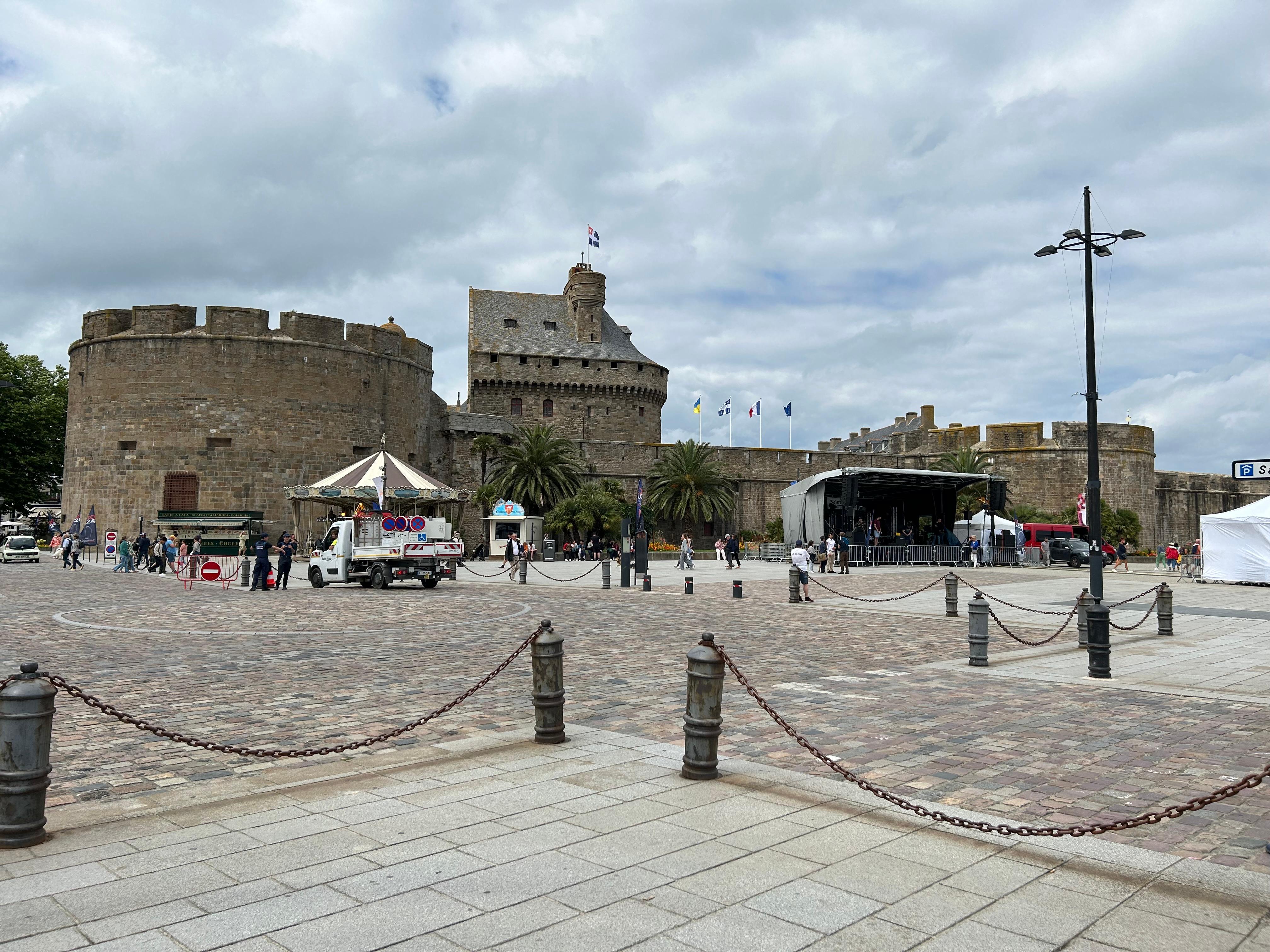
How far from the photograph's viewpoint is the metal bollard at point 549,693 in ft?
18.9

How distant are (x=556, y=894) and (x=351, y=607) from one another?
13.8 meters

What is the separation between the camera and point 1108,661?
8.57 meters

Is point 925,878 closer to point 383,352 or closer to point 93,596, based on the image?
point 93,596

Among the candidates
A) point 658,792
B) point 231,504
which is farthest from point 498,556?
point 658,792

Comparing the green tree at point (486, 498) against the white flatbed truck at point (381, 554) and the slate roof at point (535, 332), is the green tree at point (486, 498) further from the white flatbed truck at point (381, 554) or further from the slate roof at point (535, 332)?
the white flatbed truck at point (381, 554)

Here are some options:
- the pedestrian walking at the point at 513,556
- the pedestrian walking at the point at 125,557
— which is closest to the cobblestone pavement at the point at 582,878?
the pedestrian walking at the point at 513,556

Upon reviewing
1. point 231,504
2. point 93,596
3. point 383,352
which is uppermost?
point 383,352

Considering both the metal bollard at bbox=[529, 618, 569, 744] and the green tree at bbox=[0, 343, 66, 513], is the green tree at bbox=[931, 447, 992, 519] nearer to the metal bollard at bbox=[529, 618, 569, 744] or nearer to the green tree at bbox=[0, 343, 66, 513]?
the metal bollard at bbox=[529, 618, 569, 744]

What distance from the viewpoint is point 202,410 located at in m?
38.8

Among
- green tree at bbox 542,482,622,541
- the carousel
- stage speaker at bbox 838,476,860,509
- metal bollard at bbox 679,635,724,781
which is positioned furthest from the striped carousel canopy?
metal bollard at bbox 679,635,724,781

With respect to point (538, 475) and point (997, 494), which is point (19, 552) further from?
point (997, 494)

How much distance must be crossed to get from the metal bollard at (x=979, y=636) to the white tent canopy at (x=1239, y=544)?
18388mm

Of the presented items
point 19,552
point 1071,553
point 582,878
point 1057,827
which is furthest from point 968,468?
point 582,878

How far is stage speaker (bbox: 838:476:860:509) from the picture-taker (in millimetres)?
32875
